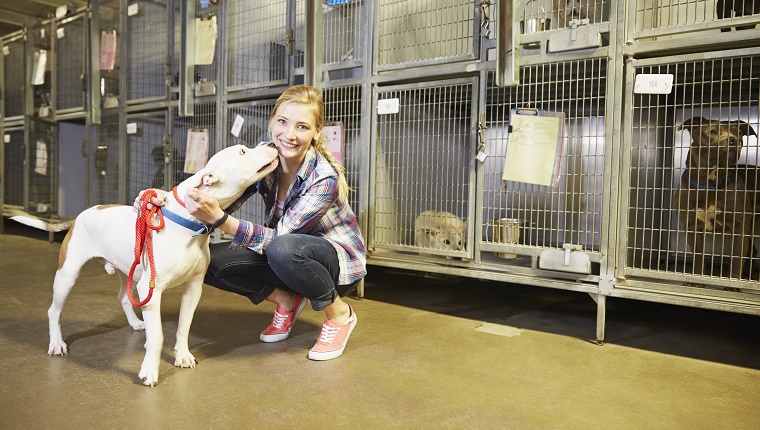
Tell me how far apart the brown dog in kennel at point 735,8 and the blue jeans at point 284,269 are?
179 centimetres

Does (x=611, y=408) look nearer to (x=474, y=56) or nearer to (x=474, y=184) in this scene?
(x=474, y=184)

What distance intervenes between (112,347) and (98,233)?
50 cm

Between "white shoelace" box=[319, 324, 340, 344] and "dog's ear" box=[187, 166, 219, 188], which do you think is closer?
"dog's ear" box=[187, 166, 219, 188]

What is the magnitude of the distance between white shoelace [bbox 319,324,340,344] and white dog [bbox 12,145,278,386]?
0.46 metres

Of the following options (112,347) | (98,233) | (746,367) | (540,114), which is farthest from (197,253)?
(746,367)

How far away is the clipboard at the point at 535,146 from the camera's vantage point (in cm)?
239

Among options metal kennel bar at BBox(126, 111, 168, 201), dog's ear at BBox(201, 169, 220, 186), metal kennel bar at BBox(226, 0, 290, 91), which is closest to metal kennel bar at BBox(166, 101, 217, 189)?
metal kennel bar at BBox(126, 111, 168, 201)

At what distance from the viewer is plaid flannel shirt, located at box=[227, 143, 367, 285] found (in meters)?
1.96

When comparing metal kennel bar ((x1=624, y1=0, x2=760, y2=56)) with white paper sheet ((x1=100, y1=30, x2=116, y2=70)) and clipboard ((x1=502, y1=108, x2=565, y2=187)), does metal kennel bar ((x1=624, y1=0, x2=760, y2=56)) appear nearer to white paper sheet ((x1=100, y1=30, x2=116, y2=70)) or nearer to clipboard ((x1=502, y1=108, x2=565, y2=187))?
clipboard ((x1=502, y1=108, x2=565, y2=187))

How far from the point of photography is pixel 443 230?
2.81 meters

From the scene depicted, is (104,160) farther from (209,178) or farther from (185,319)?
(209,178)

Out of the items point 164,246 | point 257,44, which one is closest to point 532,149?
point 164,246

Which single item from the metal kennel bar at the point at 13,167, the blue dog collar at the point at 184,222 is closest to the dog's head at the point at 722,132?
the blue dog collar at the point at 184,222

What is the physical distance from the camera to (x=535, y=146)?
8.00ft
